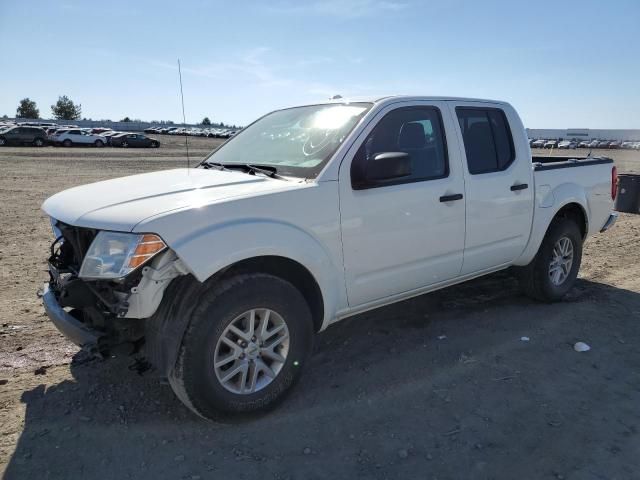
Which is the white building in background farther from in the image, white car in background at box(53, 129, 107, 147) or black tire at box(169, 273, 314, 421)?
black tire at box(169, 273, 314, 421)

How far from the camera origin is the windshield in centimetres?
351

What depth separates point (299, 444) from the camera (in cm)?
295

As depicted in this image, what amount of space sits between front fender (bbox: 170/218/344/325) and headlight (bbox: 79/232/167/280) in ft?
0.45

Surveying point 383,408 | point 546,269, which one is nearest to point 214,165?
point 383,408

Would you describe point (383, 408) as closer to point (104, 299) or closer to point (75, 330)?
point (104, 299)

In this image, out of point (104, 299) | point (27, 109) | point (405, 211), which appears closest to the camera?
point (104, 299)

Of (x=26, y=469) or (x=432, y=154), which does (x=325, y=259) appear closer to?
(x=432, y=154)

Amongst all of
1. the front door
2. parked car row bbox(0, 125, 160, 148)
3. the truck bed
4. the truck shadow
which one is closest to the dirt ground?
the truck shadow

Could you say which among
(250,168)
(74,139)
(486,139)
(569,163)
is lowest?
(569,163)

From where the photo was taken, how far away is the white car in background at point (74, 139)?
40469 millimetres

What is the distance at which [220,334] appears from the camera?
2.92 meters

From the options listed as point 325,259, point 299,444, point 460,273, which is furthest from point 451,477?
point 460,273

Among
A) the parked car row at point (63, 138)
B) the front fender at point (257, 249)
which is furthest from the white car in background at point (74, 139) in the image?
the front fender at point (257, 249)

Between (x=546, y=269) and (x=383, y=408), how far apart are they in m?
2.73
